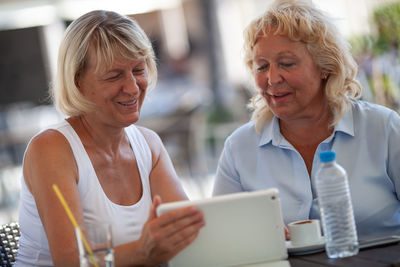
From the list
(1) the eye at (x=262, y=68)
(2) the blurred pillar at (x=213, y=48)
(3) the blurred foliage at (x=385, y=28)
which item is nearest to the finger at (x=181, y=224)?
(1) the eye at (x=262, y=68)

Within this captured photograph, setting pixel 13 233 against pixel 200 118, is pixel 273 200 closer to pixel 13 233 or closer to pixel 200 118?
pixel 13 233

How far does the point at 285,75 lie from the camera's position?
2.09 metres

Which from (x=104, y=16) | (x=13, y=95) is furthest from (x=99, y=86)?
(x=13, y=95)

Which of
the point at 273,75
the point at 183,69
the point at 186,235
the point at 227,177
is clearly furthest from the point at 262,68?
the point at 183,69

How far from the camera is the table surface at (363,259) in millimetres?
1432

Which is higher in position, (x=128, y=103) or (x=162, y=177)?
(x=128, y=103)

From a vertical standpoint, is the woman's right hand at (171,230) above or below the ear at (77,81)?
below

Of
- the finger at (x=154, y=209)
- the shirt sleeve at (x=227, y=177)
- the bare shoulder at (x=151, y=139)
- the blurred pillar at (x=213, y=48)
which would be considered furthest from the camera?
the blurred pillar at (x=213, y=48)

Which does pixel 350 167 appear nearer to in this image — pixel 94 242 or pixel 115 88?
pixel 115 88

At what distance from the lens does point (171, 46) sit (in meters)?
12.8

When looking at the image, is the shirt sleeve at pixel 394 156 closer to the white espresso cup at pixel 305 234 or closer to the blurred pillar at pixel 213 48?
the white espresso cup at pixel 305 234

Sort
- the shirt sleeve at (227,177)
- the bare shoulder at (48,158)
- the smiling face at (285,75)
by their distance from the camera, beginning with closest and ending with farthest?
the bare shoulder at (48,158), the smiling face at (285,75), the shirt sleeve at (227,177)

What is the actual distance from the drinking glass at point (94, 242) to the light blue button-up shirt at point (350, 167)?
870 mm

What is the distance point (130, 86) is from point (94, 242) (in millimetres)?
781
